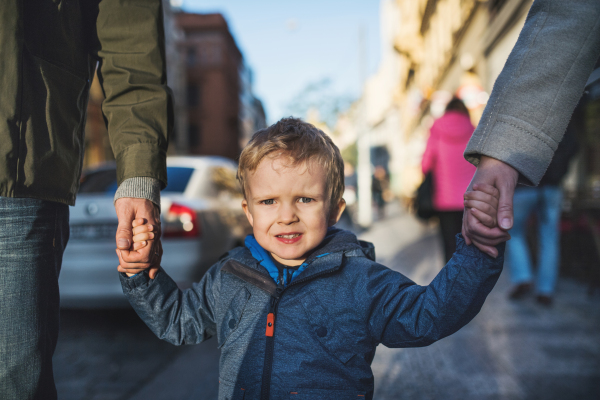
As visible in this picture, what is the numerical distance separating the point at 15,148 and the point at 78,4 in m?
0.54

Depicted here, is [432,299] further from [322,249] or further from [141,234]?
[141,234]

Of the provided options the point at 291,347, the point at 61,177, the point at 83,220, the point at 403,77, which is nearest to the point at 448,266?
the point at 291,347

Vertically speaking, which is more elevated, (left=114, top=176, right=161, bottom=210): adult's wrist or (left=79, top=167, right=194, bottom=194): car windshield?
(left=114, top=176, right=161, bottom=210): adult's wrist

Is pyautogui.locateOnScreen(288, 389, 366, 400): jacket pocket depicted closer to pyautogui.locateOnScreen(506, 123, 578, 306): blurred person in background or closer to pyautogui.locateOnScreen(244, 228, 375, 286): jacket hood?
pyautogui.locateOnScreen(244, 228, 375, 286): jacket hood

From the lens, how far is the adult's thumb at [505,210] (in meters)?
1.02

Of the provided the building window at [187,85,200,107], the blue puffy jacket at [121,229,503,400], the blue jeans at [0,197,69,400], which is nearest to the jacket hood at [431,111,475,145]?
the blue puffy jacket at [121,229,503,400]

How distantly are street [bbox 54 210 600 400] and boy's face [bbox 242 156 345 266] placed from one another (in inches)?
58.0

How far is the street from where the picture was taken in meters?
2.61

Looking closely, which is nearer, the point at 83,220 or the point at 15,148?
the point at 15,148

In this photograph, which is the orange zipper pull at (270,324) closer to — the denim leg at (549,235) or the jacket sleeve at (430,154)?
the jacket sleeve at (430,154)

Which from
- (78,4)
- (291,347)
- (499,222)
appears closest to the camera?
(499,222)

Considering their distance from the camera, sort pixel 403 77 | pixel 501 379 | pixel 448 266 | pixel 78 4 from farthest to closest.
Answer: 1. pixel 403 77
2. pixel 501 379
3. pixel 78 4
4. pixel 448 266

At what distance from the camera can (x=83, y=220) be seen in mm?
3842

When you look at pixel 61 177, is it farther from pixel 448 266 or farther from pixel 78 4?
pixel 448 266
